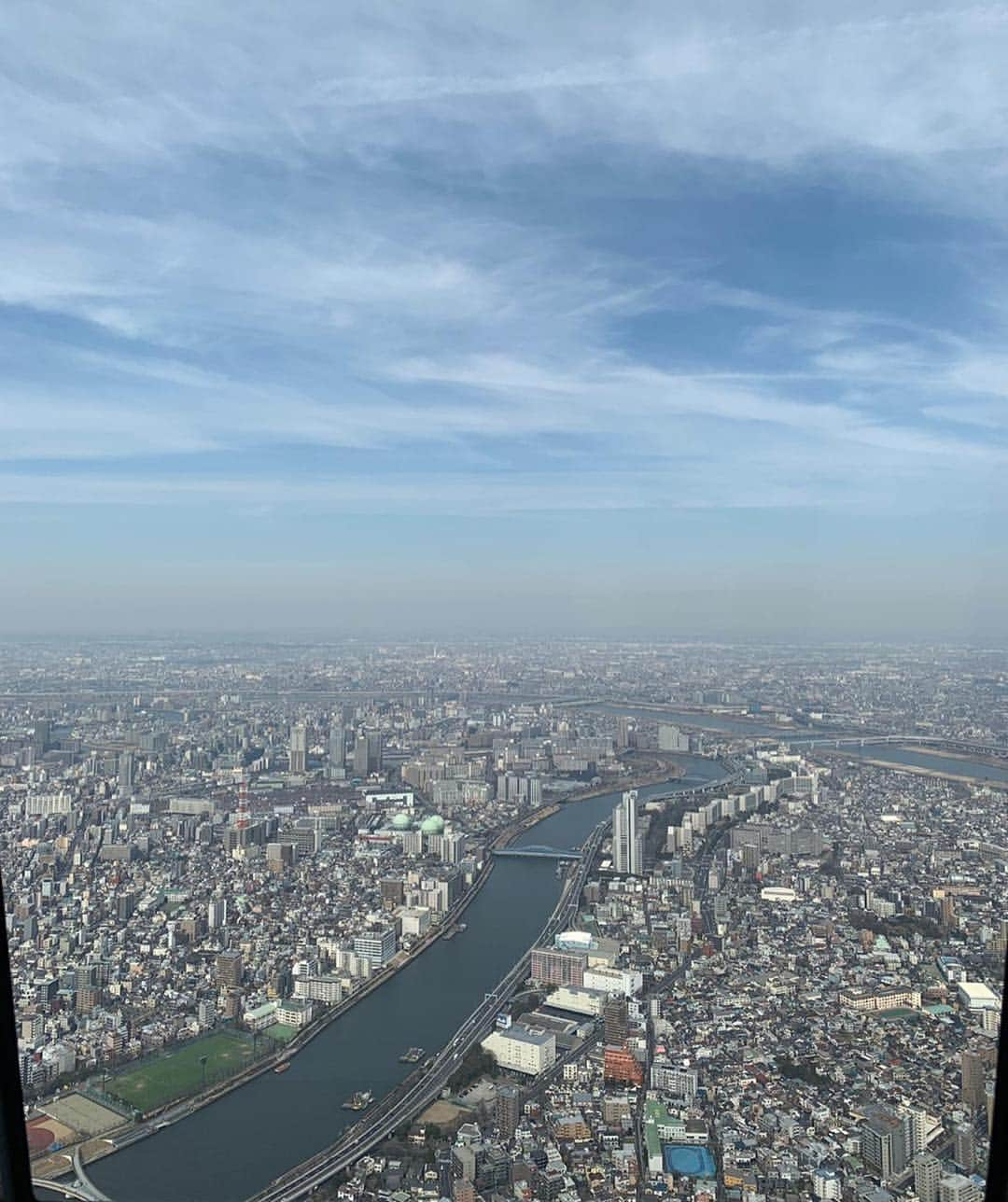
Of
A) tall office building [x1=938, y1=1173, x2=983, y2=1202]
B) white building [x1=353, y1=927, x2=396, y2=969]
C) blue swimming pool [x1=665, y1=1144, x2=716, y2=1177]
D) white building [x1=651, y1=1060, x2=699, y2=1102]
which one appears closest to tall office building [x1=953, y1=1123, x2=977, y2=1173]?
tall office building [x1=938, y1=1173, x2=983, y2=1202]

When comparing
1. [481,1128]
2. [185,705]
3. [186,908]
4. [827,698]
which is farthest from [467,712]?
[481,1128]

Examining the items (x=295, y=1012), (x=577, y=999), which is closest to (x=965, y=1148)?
(x=577, y=999)

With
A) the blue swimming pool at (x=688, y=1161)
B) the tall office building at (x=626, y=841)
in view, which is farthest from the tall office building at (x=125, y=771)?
the blue swimming pool at (x=688, y=1161)

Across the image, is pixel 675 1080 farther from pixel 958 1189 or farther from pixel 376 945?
pixel 376 945

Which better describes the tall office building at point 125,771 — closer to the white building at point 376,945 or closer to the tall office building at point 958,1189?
the white building at point 376,945

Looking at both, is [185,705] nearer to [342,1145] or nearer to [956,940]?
[342,1145]
